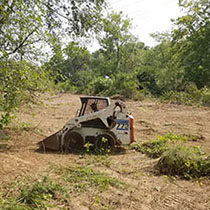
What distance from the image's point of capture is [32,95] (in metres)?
5.70

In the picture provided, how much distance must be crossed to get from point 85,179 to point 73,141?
1802 millimetres

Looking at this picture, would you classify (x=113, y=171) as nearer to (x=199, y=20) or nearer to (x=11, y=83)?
(x=11, y=83)

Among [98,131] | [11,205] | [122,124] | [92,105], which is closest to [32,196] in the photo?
[11,205]

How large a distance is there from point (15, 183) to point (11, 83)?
195 cm

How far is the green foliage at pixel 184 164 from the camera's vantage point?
4.43 meters

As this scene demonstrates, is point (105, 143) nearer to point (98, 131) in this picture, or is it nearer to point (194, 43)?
point (98, 131)

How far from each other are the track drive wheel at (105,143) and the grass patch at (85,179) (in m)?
1.19

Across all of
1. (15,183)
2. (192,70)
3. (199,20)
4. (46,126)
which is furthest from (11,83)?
(199,20)

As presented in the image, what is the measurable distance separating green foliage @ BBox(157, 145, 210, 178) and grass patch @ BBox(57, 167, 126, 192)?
96cm

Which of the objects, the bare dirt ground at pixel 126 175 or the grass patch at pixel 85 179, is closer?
the bare dirt ground at pixel 126 175

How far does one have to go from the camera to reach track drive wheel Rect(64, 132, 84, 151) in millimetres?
5867

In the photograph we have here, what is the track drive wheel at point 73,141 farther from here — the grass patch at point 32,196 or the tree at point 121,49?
the tree at point 121,49

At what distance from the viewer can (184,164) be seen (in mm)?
4535

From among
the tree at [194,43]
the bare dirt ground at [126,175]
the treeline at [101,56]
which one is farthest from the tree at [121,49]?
the bare dirt ground at [126,175]
